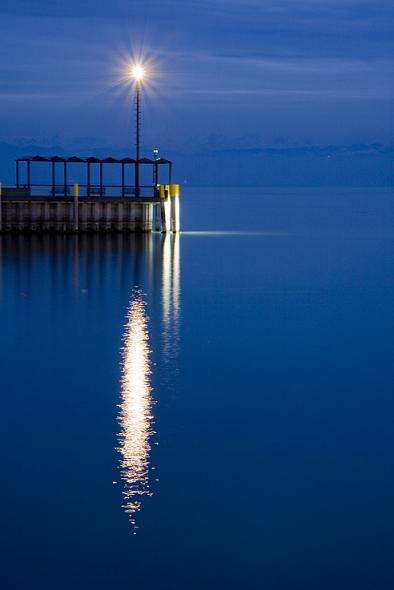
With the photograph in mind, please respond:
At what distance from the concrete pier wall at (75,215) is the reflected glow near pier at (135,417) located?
38498 millimetres

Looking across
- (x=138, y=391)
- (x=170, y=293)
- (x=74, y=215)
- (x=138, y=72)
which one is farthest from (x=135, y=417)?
(x=138, y=72)

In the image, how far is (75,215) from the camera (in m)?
83.1

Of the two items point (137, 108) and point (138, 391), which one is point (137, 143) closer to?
point (137, 108)

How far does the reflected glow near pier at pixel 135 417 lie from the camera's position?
23009mm

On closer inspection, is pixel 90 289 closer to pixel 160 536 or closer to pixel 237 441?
pixel 237 441

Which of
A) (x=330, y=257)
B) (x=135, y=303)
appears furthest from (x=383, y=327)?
(x=330, y=257)

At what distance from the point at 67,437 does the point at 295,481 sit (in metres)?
6.82

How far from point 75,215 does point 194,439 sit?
57655mm

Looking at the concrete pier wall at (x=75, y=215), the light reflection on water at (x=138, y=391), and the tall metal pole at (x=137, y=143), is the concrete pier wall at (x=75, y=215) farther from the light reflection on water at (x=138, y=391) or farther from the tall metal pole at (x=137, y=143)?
the light reflection on water at (x=138, y=391)

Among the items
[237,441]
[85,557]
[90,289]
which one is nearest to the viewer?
[85,557]

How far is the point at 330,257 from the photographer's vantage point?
90.5 meters

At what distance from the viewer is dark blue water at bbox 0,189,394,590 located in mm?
19375

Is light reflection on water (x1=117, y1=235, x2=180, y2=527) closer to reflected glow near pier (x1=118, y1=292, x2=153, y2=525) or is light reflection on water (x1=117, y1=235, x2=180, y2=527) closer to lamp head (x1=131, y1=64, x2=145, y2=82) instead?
reflected glow near pier (x1=118, y1=292, x2=153, y2=525)

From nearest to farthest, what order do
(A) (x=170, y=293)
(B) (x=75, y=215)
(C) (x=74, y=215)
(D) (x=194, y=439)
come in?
(D) (x=194, y=439), (A) (x=170, y=293), (B) (x=75, y=215), (C) (x=74, y=215)
